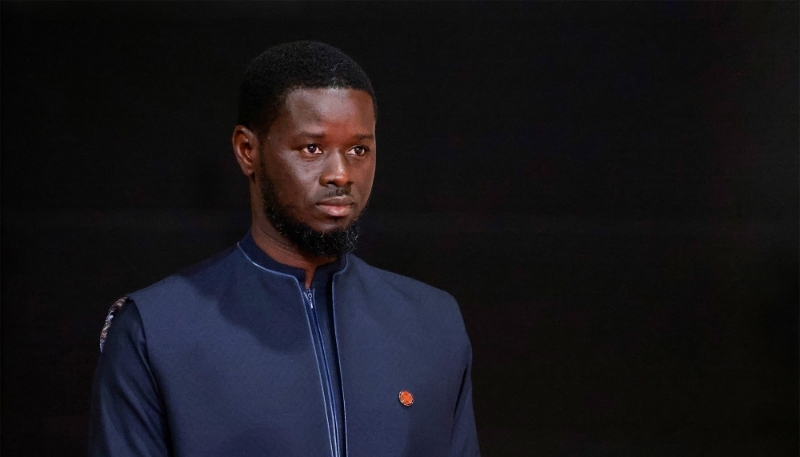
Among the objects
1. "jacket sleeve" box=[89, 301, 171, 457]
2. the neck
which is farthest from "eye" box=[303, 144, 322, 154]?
"jacket sleeve" box=[89, 301, 171, 457]

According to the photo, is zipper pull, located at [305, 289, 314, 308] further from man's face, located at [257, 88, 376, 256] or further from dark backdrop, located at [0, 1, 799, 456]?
dark backdrop, located at [0, 1, 799, 456]

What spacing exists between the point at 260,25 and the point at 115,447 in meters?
1.02

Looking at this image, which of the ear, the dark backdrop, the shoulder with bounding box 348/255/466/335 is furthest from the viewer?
the dark backdrop

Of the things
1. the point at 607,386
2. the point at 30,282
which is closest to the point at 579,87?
the point at 607,386

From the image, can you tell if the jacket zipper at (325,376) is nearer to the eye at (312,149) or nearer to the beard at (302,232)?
the beard at (302,232)

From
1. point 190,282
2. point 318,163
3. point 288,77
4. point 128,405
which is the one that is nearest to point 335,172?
point 318,163

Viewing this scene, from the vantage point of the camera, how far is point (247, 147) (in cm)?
147

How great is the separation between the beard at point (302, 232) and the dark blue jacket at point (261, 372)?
7 centimetres

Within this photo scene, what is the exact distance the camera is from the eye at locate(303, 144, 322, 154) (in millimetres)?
1396

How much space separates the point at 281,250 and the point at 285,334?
128mm

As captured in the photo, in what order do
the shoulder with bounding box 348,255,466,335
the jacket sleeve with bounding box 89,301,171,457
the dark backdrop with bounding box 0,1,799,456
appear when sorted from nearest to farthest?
the jacket sleeve with bounding box 89,301,171,457
the shoulder with bounding box 348,255,466,335
the dark backdrop with bounding box 0,1,799,456

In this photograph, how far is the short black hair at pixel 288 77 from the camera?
141 centimetres

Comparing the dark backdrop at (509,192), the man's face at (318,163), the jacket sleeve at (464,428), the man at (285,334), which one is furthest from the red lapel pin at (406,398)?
the dark backdrop at (509,192)

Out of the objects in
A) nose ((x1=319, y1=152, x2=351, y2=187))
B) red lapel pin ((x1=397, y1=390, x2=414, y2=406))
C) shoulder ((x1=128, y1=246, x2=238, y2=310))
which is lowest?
red lapel pin ((x1=397, y1=390, x2=414, y2=406))
